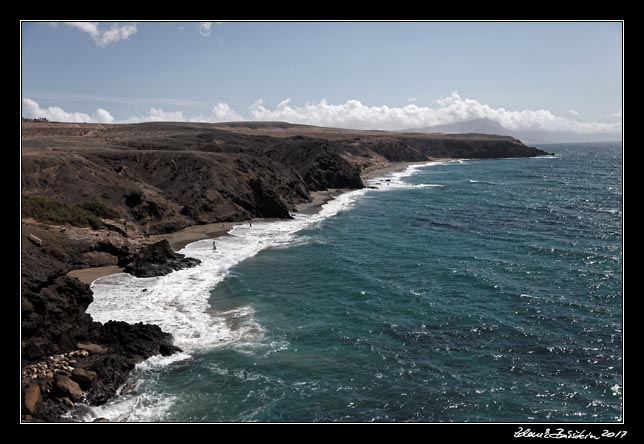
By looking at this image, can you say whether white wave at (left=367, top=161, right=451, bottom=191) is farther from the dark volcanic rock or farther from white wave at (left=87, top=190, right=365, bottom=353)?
the dark volcanic rock

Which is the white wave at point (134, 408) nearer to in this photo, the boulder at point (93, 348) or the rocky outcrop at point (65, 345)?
the rocky outcrop at point (65, 345)

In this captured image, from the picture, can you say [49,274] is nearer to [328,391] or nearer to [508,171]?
[328,391]

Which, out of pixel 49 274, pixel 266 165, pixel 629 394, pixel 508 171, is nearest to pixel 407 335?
pixel 629 394

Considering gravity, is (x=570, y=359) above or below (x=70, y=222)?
below

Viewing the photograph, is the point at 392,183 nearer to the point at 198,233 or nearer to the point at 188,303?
the point at 198,233
